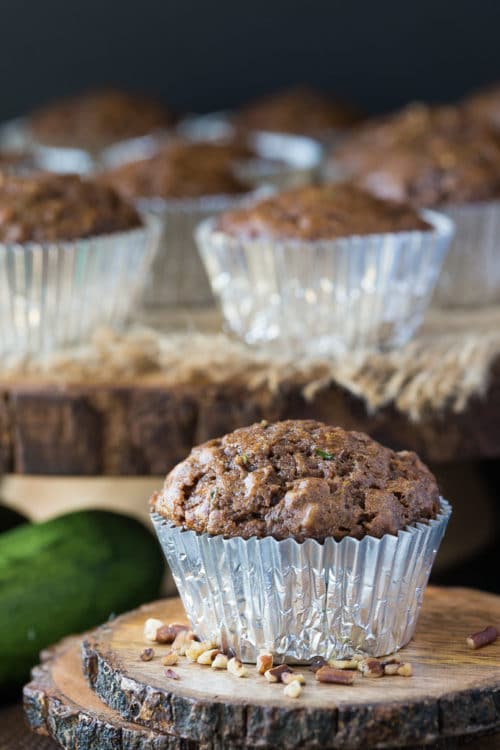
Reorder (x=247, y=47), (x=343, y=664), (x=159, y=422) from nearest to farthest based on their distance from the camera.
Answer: (x=343, y=664), (x=159, y=422), (x=247, y=47)

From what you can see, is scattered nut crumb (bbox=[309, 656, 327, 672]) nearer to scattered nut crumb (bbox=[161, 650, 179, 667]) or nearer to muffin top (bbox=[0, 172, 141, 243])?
scattered nut crumb (bbox=[161, 650, 179, 667])

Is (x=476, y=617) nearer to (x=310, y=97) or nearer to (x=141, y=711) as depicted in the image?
(x=141, y=711)

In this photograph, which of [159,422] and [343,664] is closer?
[343,664]

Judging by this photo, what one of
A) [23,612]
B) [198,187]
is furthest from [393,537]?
[198,187]

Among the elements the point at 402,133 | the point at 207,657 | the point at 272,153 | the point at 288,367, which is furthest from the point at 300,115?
the point at 207,657

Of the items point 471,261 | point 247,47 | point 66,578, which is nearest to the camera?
point 66,578

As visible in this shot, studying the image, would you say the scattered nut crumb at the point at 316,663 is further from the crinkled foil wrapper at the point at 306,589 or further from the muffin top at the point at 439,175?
the muffin top at the point at 439,175

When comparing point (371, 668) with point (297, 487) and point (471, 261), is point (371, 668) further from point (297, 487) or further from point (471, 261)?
point (471, 261)

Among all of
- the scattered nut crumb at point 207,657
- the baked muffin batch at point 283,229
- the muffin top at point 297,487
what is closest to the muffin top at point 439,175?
the baked muffin batch at point 283,229
